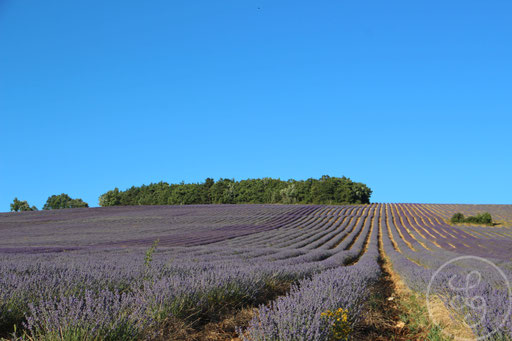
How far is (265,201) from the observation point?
7850cm

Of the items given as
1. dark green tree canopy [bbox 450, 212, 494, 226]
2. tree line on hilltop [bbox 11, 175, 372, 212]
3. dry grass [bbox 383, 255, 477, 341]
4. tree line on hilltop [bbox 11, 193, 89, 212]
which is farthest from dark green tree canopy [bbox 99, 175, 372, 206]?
dry grass [bbox 383, 255, 477, 341]

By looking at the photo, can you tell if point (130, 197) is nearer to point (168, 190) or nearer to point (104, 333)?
point (168, 190)

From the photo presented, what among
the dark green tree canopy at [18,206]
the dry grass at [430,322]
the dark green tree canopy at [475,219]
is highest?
the dark green tree canopy at [18,206]

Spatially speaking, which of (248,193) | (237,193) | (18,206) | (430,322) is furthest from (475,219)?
(18,206)

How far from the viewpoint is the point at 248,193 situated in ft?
262

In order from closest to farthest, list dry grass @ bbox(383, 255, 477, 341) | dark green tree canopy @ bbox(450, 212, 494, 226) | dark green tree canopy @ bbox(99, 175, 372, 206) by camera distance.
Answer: dry grass @ bbox(383, 255, 477, 341) < dark green tree canopy @ bbox(450, 212, 494, 226) < dark green tree canopy @ bbox(99, 175, 372, 206)

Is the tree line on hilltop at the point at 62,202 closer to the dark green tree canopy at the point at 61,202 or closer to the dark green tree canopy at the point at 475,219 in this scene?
the dark green tree canopy at the point at 61,202

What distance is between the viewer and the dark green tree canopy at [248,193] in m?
72.8

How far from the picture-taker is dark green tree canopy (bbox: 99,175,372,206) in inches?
2864

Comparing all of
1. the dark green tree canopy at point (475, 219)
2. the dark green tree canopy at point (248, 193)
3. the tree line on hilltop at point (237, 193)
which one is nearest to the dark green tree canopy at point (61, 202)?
the tree line on hilltop at point (237, 193)

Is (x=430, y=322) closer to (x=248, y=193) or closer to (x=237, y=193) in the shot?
(x=248, y=193)

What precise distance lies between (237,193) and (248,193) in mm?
2596

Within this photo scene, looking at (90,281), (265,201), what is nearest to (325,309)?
(90,281)

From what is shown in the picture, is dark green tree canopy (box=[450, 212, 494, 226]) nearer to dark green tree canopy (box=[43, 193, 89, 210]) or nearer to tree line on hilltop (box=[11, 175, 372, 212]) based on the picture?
tree line on hilltop (box=[11, 175, 372, 212])
